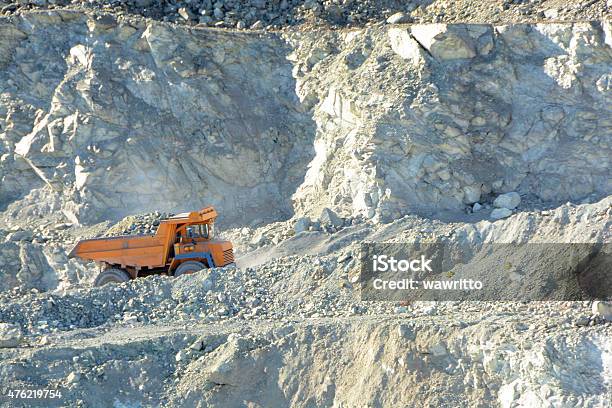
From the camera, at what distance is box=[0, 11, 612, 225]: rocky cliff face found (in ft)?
74.6

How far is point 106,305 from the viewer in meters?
20.3

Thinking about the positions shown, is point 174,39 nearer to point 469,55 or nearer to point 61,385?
point 469,55

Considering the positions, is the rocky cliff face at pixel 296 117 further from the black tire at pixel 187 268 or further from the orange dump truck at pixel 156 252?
the black tire at pixel 187 268

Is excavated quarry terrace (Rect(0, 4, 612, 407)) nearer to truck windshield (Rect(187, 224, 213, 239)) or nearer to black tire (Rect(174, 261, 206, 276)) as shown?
truck windshield (Rect(187, 224, 213, 239))

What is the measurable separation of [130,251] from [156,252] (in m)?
0.46

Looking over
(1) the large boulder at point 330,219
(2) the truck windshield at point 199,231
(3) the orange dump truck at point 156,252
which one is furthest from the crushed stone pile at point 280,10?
(3) the orange dump truck at point 156,252

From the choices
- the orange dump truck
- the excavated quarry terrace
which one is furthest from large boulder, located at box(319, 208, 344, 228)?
the orange dump truck

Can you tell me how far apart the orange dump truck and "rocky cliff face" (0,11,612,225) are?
2.57 m

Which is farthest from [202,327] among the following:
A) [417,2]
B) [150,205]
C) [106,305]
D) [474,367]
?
[417,2]

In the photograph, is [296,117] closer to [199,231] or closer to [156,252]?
[199,231]

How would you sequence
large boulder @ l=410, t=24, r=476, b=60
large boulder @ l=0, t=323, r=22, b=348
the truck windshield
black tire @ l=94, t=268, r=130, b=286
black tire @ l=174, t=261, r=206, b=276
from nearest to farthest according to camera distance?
large boulder @ l=0, t=323, r=22, b=348 < black tire @ l=174, t=261, r=206, b=276 < black tire @ l=94, t=268, r=130, b=286 < the truck windshield < large boulder @ l=410, t=24, r=476, b=60

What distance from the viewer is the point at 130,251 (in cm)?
2191

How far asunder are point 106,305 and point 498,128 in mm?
8032

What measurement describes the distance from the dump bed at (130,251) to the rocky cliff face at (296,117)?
2.83 metres
